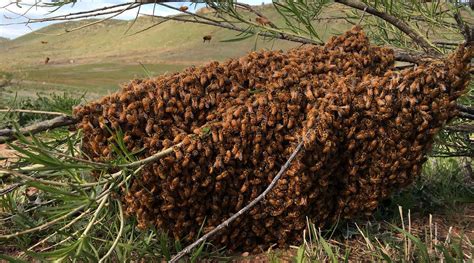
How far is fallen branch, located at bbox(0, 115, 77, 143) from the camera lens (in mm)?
2223

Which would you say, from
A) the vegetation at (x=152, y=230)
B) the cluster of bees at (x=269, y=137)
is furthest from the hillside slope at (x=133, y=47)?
the cluster of bees at (x=269, y=137)

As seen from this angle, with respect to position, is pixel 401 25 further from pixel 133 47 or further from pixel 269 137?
pixel 133 47

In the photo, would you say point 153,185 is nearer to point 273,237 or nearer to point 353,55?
point 273,237

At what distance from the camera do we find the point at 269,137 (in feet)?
8.55

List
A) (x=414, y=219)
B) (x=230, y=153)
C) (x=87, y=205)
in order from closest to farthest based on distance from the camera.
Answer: (x=87, y=205) < (x=230, y=153) < (x=414, y=219)

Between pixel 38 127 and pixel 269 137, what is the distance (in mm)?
1152

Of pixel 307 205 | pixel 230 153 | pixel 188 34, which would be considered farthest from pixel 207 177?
pixel 188 34

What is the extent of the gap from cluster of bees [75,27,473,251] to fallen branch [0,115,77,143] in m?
0.08

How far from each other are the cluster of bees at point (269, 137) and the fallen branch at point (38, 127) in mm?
81

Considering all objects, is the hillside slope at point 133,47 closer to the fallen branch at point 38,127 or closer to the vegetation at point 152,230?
the vegetation at point 152,230

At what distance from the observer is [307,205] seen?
8.95ft

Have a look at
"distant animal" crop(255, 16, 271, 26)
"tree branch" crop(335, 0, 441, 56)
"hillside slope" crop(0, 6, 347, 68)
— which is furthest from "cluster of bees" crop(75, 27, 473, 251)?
"hillside slope" crop(0, 6, 347, 68)

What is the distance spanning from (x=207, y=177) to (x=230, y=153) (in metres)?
0.18

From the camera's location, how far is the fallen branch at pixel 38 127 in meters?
2.22
